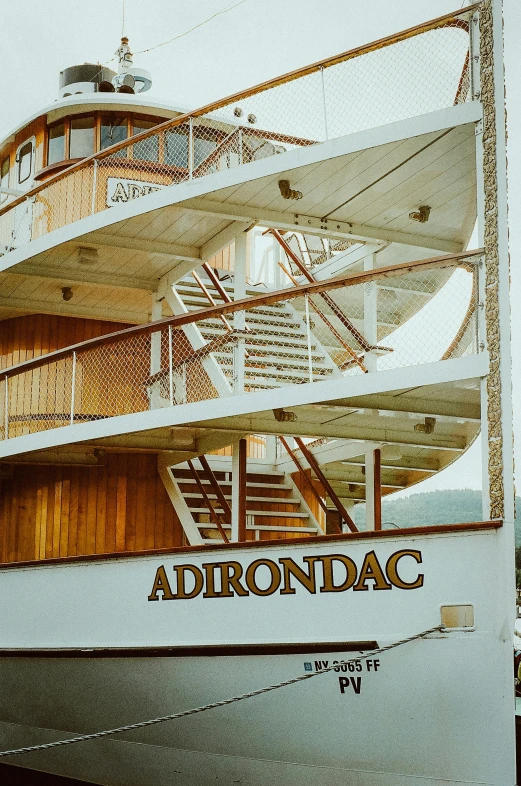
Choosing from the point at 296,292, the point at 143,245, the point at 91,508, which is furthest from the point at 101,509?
the point at 296,292

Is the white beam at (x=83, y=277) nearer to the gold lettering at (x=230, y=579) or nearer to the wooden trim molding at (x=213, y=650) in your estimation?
the wooden trim molding at (x=213, y=650)

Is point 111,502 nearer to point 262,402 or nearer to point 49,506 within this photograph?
A: point 49,506

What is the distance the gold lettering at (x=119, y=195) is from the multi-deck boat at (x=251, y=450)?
28 millimetres

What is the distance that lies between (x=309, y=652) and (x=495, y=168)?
12.4ft

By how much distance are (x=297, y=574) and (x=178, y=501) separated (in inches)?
164

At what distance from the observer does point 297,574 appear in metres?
7.01

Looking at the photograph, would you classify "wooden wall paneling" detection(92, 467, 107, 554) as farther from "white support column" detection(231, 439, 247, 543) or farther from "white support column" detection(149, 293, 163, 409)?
"white support column" detection(231, 439, 247, 543)

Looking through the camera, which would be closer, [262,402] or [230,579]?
[230,579]

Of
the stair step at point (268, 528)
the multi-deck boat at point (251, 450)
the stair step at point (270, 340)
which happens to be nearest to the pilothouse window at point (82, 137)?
the multi-deck boat at point (251, 450)

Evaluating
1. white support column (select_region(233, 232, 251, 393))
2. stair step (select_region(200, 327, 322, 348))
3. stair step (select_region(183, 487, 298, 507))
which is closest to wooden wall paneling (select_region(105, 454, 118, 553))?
stair step (select_region(183, 487, 298, 507))

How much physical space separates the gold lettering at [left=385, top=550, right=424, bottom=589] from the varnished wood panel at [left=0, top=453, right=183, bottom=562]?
499 cm

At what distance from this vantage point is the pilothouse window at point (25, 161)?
12977 millimetres

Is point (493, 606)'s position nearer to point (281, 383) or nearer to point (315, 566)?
point (315, 566)

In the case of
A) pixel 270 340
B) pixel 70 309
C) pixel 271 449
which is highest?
pixel 70 309
